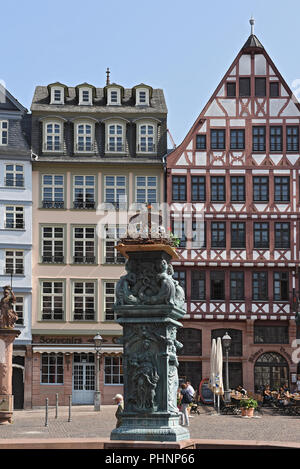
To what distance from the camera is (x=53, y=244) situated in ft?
146

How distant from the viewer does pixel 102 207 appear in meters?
45.0

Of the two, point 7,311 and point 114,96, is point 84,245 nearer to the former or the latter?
point 114,96

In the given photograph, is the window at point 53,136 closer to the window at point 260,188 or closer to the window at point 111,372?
the window at point 260,188

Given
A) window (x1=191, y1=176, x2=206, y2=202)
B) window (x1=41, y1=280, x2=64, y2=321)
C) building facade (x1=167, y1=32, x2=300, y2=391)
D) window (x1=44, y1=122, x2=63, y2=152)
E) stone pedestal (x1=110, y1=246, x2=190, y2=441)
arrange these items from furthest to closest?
window (x1=44, y1=122, x2=63, y2=152) < window (x1=191, y1=176, x2=206, y2=202) < window (x1=41, y1=280, x2=64, y2=321) < building facade (x1=167, y1=32, x2=300, y2=391) < stone pedestal (x1=110, y1=246, x2=190, y2=441)

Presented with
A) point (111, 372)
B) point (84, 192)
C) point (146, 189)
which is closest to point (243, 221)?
point (146, 189)

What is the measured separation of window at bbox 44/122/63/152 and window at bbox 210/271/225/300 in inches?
368

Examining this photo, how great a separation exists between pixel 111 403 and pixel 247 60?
55.5 ft

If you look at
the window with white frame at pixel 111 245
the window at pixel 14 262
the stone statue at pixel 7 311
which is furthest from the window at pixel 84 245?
the stone statue at pixel 7 311

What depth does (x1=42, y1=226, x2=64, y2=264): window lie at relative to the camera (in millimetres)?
44500

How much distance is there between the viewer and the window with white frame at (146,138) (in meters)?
45.8

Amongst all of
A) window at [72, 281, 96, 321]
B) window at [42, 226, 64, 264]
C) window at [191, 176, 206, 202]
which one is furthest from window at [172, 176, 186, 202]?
window at [72, 281, 96, 321]

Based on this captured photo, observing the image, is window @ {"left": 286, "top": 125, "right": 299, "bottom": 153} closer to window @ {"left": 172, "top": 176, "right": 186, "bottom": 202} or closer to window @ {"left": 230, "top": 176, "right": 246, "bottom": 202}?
window @ {"left": 230, "top": 176, "right": 246, "bottom": 202}
